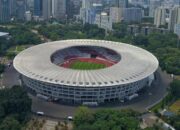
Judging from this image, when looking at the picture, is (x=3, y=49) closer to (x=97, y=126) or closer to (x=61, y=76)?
(x=61, y=76)

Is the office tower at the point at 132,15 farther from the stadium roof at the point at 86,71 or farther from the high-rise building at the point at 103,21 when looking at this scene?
the stadium roof at the point at 86,71

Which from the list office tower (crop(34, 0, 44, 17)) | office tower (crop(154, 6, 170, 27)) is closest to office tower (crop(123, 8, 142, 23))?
office tower (crop(154, 6, 170, 27))

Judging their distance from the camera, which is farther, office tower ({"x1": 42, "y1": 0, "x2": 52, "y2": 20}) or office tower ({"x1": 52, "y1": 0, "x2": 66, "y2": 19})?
office tower ({"x1": 52, "y1": 0, "x2": 66, "y2": 19})

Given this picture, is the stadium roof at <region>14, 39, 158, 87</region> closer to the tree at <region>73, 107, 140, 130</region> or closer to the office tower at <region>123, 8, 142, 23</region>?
the tree at <region>73, 107, 140, 130</region>

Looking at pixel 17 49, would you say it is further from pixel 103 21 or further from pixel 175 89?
pixel 175 89

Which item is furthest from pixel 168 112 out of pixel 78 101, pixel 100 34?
pixel 100 34

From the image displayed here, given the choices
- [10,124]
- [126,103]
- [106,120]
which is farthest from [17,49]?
[106,120]
